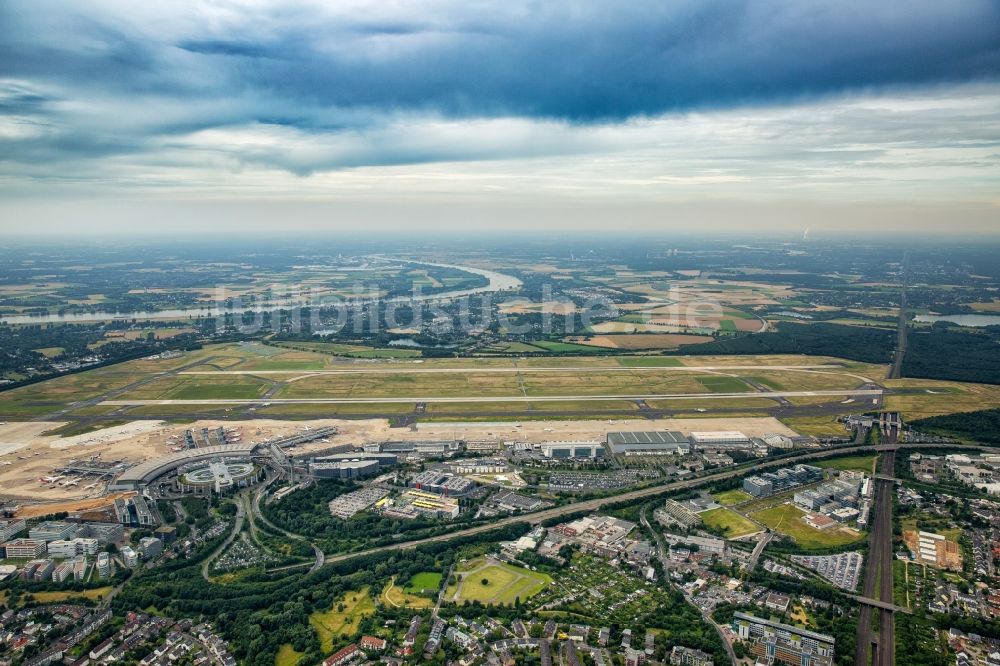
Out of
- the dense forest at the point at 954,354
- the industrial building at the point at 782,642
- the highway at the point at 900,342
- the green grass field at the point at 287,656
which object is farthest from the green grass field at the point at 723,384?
the green grass field at the point at 287,656

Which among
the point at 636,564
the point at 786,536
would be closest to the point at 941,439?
the point at 786,536

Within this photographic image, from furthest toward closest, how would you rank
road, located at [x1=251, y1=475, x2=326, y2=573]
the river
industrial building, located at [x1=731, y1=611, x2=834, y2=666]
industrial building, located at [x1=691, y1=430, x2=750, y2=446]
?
the river < industrial building, located at [x1=691, y1=430, x2=750, y2=446] < road, located at [x1=251, y1=475, x2=326, y2=573] < industrial building, located at [x1=731, y1=611, x2=834, y2=666]

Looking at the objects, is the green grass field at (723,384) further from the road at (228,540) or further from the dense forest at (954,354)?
the road at (228,540)

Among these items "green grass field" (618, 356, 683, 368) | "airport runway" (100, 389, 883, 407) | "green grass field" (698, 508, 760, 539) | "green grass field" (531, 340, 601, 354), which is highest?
"green grass field" (531, 340, 601, 354)

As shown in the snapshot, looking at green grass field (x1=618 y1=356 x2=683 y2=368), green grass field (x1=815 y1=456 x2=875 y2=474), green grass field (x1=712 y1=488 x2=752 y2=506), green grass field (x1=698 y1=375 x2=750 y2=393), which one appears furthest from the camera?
green grass field (x1=618 y1=356 x2=683 y2=368)

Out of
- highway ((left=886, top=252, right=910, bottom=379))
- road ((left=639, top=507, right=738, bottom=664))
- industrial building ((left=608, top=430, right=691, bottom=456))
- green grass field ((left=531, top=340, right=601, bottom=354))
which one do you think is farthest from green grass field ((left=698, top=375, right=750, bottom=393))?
road ((left=639, top=507, right=738, bottom=664))

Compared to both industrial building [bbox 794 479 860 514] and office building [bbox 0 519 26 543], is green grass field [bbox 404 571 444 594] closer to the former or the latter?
office building [bbox 0 519 26 543]
